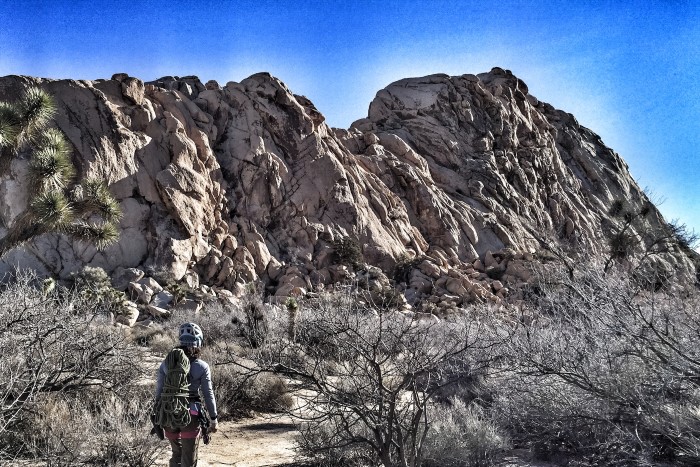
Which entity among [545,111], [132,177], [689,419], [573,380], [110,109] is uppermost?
[545,111]

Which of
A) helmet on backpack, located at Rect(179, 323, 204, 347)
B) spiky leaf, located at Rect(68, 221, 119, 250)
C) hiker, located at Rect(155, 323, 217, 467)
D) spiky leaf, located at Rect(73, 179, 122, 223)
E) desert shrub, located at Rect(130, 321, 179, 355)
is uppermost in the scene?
spiky leaf, located at Rect(73, 179, 122, 223)

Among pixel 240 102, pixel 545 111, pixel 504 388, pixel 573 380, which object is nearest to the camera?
pixel 573 380

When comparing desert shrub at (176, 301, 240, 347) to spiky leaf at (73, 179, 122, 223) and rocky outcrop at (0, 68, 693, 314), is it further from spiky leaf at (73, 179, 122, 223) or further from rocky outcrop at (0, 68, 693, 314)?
Result: spiky leaf at (73, 179, 122, 223)

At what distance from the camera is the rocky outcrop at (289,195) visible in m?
25.7

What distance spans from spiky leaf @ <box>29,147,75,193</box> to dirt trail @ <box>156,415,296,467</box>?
805cm

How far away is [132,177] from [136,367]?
2134cm

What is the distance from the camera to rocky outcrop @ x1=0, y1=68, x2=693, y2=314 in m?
25.7

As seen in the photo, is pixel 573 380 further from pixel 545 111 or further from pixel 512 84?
pixel 545 111

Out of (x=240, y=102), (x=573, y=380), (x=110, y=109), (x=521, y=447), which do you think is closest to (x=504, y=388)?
(x=521, y=447)

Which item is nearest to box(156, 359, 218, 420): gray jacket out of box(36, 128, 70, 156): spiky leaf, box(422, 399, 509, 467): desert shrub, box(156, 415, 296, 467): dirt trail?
box(156, 415, 296, 467): dirt trail

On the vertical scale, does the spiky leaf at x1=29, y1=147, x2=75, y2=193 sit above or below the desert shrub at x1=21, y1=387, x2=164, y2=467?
above

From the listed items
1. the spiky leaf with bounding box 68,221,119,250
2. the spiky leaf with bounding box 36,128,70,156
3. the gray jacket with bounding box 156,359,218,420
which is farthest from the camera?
the spiky leaf with bounding box 68,221,119,250

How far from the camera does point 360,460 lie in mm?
5793

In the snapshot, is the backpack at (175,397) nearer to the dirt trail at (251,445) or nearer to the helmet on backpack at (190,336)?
the helmet on backpack at (190,336)
